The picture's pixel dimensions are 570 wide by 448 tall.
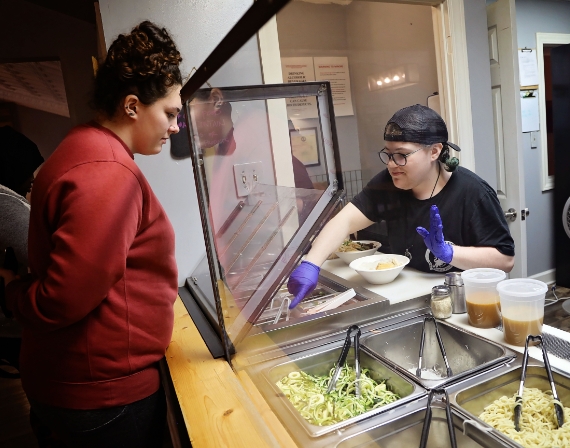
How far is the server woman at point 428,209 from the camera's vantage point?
5.43 feet

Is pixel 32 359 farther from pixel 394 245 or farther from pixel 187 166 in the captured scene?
pixel 394 245

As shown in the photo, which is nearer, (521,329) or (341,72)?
(521,329)

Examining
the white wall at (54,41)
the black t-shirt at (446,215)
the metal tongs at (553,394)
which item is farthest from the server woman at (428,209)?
the white wall at (54,41)

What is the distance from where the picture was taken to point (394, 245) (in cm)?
195

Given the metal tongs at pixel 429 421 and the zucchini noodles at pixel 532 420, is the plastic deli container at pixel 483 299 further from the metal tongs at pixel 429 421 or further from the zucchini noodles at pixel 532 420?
the metal tongs at pixel 429 421

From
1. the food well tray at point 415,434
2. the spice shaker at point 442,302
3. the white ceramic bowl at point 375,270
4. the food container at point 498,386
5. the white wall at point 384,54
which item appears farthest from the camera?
the white wall at point 384,54

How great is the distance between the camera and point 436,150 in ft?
6.24

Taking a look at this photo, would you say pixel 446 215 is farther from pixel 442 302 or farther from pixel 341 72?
pixel 341 72

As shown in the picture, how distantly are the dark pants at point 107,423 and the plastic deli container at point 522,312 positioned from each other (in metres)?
0.98

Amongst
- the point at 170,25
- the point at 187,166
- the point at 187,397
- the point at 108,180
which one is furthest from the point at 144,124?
the point at 170,25

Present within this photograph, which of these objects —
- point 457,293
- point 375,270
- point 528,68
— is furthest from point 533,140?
point 457,293

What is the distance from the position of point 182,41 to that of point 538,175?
370cm

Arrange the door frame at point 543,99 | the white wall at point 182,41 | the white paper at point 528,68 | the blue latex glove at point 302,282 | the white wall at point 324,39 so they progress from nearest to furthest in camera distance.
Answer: the blue latex glove at point 302,282
the white wall at point 182,41
the white wall at point 324,39
the white paper at point 528,68
the door frame at point 543,99

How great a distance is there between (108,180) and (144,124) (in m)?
A: 0.27
